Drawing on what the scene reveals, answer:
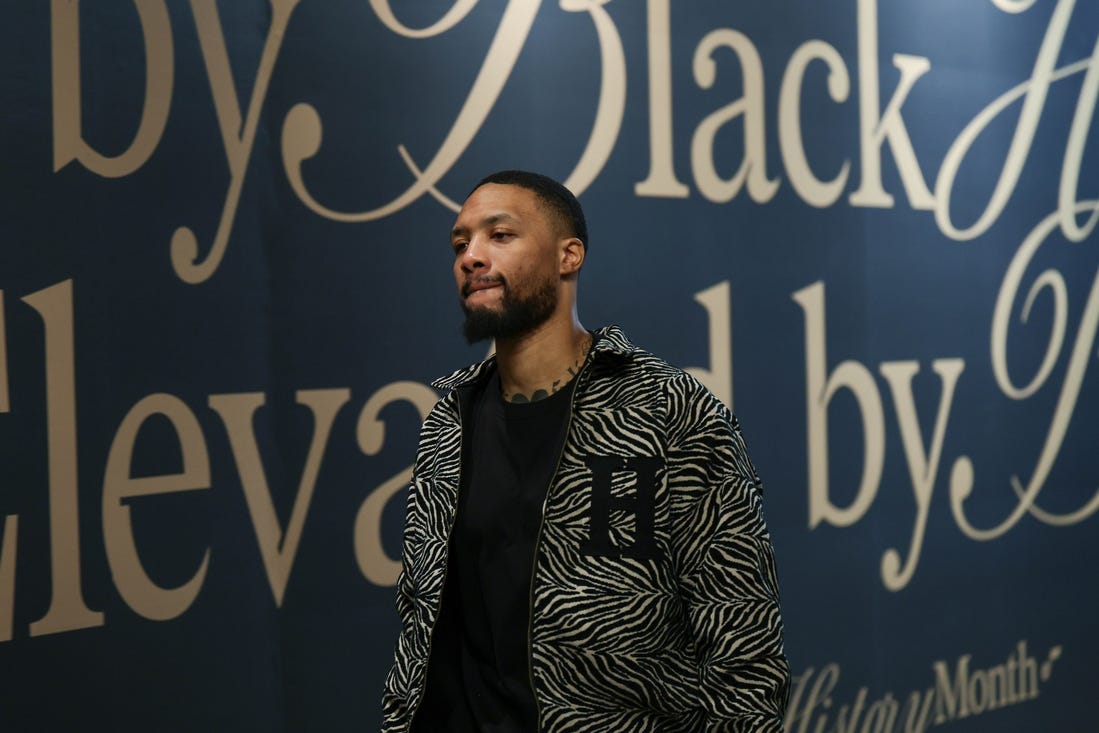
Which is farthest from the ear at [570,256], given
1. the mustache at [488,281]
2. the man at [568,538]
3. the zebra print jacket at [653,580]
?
the zebra print jacket at [653,580]

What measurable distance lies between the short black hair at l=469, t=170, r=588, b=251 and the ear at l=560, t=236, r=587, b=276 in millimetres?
11

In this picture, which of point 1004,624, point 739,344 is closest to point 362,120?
point 739,344

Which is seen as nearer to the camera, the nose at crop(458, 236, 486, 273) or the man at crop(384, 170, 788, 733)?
the man at crop(384, 170, 788, 733)

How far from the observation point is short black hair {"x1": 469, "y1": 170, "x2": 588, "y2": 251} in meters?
1.75

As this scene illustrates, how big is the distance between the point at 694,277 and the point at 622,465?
5.07 feet

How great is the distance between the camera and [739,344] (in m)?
3.15

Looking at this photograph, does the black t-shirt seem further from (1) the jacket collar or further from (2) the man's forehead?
(2) the man's forehead

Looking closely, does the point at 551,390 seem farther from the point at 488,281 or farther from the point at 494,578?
the point at 494,578

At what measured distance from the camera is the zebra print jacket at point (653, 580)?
1506mm

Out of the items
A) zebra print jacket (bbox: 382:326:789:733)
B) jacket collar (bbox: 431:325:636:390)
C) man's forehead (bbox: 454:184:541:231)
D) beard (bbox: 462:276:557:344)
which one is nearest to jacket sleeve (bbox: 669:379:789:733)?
zebra print jacket (bbox: 382:326:789:733)

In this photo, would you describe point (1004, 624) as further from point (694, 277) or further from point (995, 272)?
point (694, 277)

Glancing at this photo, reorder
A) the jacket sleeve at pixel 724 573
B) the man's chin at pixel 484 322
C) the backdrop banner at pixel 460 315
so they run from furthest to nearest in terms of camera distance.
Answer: the backdrop banner at pixel 460 315
the man's chin at pixel 484 322
the jacket sleeve at pixel 724 573

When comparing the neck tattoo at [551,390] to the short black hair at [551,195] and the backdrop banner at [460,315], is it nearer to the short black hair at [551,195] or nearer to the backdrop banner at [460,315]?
the short black hair at [551,195]

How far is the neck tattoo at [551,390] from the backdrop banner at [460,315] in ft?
2.93
